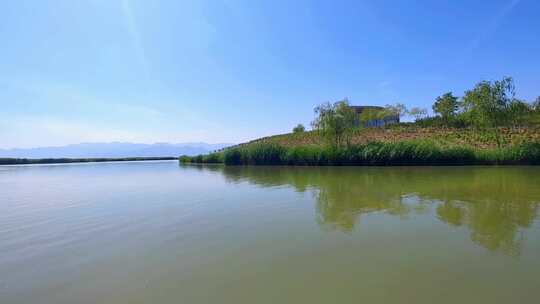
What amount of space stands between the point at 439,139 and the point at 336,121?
13074 millimetres

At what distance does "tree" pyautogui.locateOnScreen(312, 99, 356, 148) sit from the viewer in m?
Result: 37.2

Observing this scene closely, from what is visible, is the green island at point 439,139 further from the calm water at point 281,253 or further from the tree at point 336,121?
the calm water at point 281,253

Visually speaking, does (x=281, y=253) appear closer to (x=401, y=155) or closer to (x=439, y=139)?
(x=401, y=155)

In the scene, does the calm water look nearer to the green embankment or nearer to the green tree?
the green embankment

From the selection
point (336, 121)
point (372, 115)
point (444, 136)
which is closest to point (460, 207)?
point (336, 121)

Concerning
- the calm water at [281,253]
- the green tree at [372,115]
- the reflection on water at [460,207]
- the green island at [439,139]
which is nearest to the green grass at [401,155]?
the green island at [439,139]

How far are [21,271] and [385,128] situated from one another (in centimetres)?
5112

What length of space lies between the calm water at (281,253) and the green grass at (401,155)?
19184 mm

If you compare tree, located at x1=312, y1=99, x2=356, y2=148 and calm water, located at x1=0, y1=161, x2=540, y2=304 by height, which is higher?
tree, located at x1=312, y1=99, x2=356, y2=148

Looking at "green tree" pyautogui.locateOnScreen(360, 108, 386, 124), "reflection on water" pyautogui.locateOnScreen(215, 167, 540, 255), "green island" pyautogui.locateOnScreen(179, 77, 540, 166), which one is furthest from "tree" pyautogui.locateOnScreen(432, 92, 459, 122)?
"reflection on water" pyautogui.locateOnScreen(215, 167, 540, 255)

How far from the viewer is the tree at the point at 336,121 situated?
37.2 metres

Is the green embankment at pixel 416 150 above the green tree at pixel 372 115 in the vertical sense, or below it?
below

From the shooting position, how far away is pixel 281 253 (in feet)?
19.2

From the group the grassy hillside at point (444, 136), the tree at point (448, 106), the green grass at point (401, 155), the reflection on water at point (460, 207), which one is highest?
the tree at point (448, 106)
